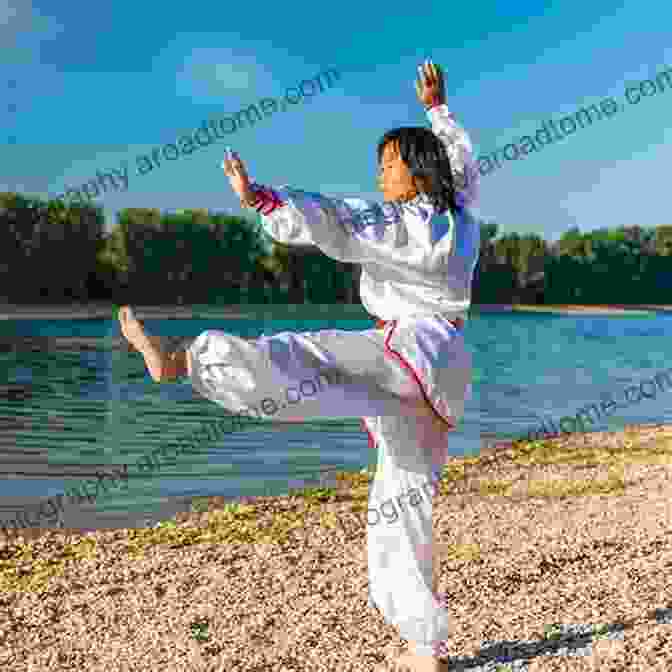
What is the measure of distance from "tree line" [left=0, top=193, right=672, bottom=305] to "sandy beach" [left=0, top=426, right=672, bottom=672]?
53960 mm

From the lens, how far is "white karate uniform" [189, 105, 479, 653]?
12.0 ft

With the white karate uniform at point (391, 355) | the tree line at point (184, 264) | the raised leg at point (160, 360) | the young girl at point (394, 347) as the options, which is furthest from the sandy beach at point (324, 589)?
the tree line at point (184, 264)

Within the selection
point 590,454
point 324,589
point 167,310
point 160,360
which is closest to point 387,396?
point 160,360

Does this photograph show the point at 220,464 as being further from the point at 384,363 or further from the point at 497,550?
the point at 384,363

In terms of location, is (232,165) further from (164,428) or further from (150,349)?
(164,428)

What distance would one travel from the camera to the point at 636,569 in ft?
20.1

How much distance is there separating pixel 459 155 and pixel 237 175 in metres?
1.17

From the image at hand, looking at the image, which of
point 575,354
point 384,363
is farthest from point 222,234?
point 384,363

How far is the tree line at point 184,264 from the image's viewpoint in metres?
70.9

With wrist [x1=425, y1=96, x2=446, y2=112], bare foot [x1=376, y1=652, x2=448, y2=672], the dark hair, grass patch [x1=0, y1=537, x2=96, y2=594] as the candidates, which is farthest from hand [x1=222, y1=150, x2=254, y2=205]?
grass patch [x1=0, y1=537, x2=96, y2=594]

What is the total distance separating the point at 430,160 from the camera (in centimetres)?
414

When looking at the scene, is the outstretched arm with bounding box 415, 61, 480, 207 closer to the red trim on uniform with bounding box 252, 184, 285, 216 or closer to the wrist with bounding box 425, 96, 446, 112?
the wrist with bounding box 425, 96, 446, 112

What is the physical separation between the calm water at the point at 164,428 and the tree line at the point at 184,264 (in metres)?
35.5

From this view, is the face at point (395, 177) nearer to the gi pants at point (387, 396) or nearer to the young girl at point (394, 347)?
the young girl at point (394, 347)
